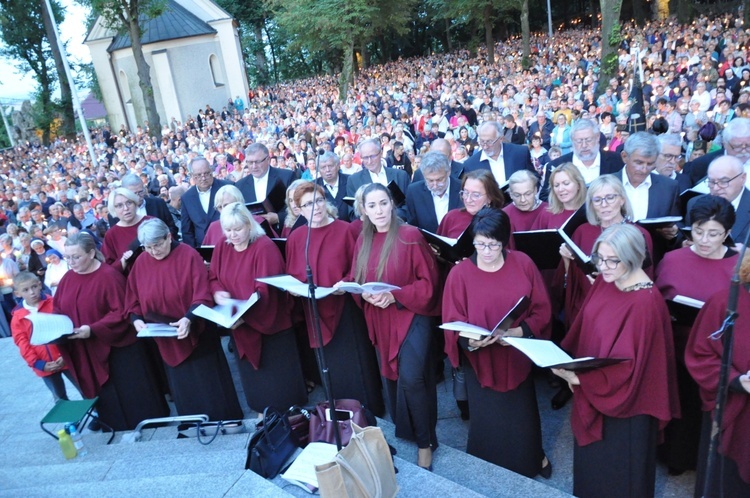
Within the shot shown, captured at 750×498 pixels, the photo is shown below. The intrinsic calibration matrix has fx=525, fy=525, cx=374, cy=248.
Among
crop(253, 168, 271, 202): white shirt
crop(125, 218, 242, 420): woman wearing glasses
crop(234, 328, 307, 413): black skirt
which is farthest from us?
crop(253, 168, 271, 202): white shirt

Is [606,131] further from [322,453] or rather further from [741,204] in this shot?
[322,453]

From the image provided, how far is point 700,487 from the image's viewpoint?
10.1ft

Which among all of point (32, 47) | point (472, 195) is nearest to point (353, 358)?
point (472, 195)

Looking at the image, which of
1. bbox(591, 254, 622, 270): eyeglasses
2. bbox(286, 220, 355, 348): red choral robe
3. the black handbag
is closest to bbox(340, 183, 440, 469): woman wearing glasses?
bbox(286, 220, 355, 348): red choral robe

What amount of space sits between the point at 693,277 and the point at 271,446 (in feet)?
9.52

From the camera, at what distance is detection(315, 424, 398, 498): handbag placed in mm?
2625

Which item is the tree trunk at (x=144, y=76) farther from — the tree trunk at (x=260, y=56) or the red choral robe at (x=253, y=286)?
the tree trunk at (x=260, y=56)

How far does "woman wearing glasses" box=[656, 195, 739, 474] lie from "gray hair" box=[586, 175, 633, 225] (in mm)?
517

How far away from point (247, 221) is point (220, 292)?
0.64 metres

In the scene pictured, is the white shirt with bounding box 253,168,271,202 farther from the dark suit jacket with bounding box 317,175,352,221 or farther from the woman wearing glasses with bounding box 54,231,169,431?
the woman wearing glasses with bounding box 54,231,169,431

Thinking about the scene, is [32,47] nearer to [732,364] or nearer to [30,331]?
[30,331]

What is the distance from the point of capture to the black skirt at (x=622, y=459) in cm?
296

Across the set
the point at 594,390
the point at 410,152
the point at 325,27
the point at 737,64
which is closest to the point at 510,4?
Result: the point at 325,27

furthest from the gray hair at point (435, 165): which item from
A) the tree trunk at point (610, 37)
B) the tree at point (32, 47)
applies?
the tree at point (32, 47)
